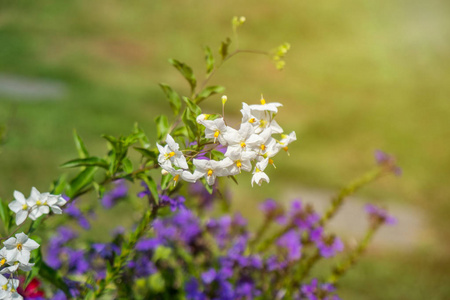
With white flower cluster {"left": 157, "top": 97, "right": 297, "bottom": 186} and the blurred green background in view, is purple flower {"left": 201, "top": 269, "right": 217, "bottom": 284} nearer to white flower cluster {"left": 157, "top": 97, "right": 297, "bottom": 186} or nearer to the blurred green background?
white flower cluster {"left": 157, "top": 97, "right": 297, "bottom": 186}

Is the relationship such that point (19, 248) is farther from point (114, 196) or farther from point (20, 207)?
point (114, 196)

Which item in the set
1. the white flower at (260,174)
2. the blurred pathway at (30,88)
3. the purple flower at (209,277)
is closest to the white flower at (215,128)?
the white flower at (260,174)

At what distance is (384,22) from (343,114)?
8.85 ft

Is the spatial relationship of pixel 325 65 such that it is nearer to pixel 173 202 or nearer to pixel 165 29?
pixel 165 29

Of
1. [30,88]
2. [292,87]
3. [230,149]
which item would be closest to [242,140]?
[230,149]

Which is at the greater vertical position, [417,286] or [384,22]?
[384,22]

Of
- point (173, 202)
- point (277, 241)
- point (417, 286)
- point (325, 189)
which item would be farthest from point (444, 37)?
point (173, 202)

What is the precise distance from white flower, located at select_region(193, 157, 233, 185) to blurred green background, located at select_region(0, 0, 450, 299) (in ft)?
8.97

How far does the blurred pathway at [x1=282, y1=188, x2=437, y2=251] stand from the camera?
4.70 meters

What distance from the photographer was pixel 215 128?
124 cm

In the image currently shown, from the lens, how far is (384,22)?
9.00 metres

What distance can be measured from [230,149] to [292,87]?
6.47 m

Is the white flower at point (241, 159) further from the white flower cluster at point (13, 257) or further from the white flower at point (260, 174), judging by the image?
the white flower cluster at point (13, 257)

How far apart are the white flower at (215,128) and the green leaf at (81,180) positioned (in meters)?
0.53
